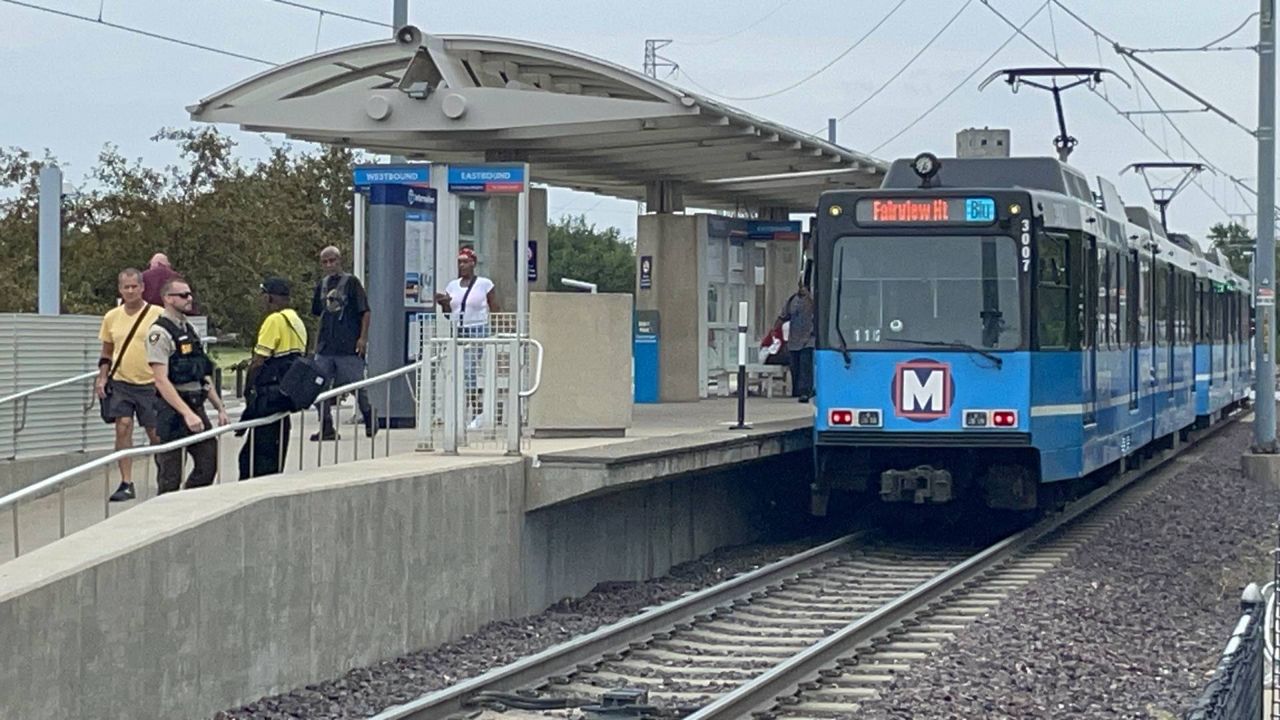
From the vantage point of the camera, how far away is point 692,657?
38.9ft

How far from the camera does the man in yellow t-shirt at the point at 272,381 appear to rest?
12469 millimetres

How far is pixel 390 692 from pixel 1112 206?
12849mm

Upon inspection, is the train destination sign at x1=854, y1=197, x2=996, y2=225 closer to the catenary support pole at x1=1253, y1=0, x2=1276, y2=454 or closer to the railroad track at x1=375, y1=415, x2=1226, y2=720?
the railroad track at x1=375, y1=415, x2=1226, y2=720

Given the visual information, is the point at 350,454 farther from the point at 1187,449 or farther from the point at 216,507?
the point at 1187,449

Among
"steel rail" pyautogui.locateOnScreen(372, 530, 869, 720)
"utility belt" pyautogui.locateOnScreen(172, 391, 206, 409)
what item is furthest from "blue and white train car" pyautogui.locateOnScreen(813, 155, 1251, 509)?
"utility belt" pyautogui.locateOnScreen(172, 391, 206, 409)

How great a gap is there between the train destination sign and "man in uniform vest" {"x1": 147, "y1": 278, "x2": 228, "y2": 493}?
6612mm

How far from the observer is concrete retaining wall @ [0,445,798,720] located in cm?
811

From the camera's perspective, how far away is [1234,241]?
107688 millimetres

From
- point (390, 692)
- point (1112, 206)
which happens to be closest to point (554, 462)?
point (390, 692)

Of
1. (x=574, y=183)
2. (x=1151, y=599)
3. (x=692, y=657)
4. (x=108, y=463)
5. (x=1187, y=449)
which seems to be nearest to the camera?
(x=108, y=463)

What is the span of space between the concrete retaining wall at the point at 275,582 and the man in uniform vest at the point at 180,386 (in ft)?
2.36

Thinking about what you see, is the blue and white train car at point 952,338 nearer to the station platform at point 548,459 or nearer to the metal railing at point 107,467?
the station platform at point 548,459

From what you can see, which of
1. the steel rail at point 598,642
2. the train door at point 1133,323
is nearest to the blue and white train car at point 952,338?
the steel rail at point 598,642

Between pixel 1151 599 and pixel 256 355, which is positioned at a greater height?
pixel 256 355
